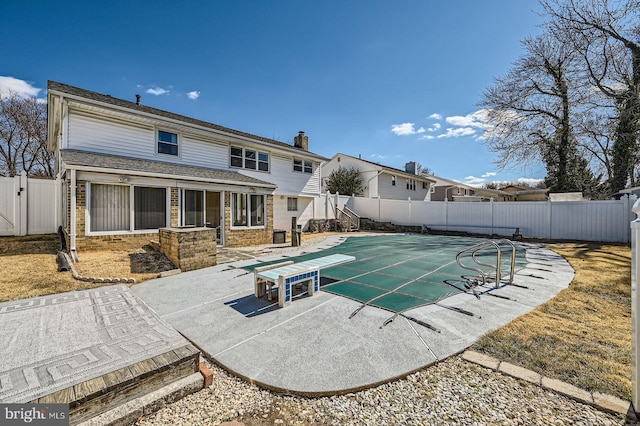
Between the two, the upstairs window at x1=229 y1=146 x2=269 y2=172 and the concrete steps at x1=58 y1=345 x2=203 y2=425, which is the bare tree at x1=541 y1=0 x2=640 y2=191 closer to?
the upstairs window at x1=229 y1=146 x2=269 y2=172

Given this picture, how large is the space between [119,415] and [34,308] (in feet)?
12.7

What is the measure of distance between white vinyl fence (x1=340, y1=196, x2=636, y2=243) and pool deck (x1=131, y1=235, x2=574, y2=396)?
34.0ft

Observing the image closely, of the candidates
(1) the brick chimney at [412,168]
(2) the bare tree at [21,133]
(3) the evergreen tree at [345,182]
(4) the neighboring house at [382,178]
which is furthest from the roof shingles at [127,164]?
(1) the brick chimney at [412,168]

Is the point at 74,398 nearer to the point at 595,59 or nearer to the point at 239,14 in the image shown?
the point at 239,14

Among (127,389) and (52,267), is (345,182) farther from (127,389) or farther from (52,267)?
(127,389)

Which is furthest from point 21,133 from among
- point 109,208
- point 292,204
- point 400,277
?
point 400,277

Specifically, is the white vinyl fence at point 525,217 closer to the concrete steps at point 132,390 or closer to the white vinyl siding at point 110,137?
the white vinyl siding at point 110,137

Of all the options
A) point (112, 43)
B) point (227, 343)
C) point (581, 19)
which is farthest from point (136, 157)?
point (581, 19)

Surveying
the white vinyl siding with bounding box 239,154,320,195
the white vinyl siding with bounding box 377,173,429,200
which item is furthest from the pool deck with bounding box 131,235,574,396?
the white vinyl siding with bounding box 377,173,429,200

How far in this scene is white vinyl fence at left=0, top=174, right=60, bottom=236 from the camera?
10.8 metres

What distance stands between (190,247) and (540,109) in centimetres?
2351

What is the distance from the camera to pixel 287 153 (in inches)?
661

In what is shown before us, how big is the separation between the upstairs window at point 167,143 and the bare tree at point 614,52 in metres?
20.3

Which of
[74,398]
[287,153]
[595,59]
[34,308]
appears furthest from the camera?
[287,153]
